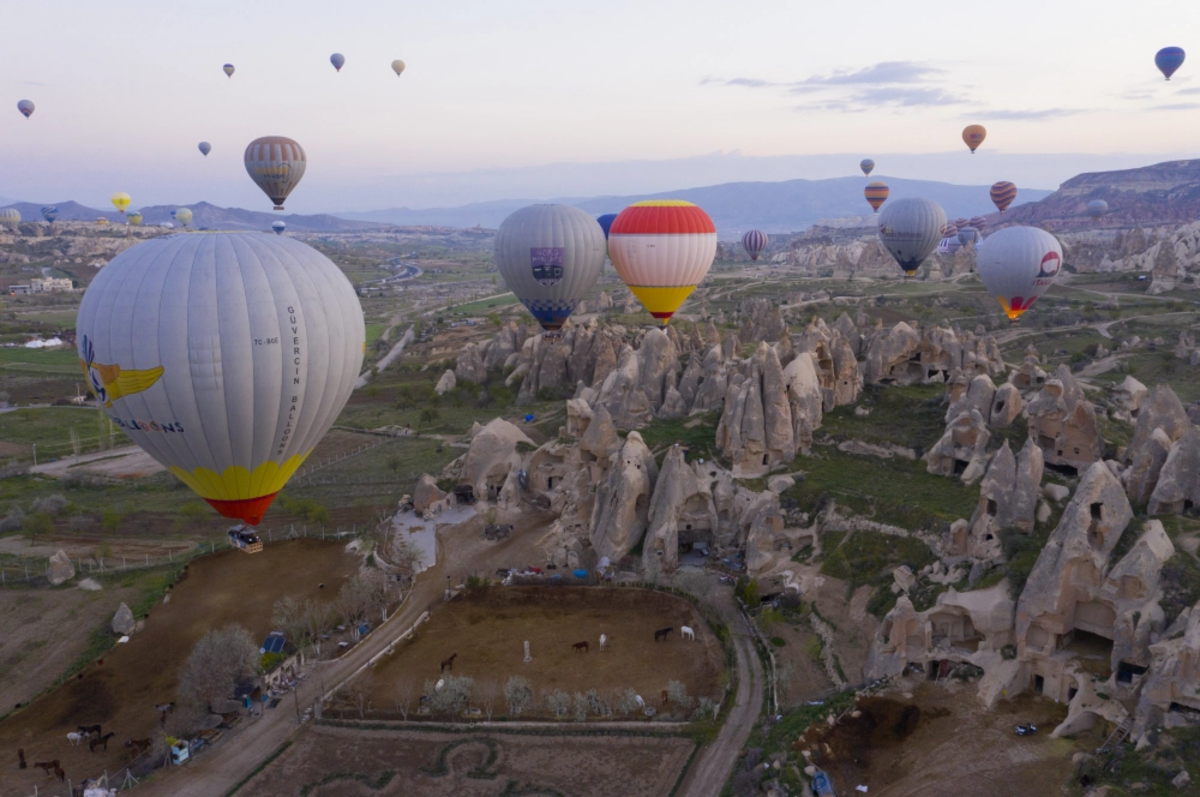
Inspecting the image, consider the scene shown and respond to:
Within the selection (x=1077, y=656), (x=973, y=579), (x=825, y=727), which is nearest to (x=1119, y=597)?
(x=1077, y=656)

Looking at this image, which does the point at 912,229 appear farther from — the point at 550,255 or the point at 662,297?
the point at 550,255

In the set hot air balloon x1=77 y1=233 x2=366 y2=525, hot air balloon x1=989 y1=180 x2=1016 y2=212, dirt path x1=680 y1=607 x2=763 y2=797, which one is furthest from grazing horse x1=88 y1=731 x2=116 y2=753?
hot air balloon x1=989 y1=180 x2=1016 y2=212

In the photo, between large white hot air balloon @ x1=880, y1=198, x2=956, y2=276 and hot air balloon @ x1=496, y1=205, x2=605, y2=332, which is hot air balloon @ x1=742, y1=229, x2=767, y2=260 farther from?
hot air balloon @ x1=496, y1=205, x2=605, y2=332

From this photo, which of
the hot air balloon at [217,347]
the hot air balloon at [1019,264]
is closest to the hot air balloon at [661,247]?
the hot air balloon at [1019,264]

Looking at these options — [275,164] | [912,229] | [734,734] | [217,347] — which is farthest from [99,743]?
[912,229]

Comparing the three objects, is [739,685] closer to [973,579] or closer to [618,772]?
[618,772]

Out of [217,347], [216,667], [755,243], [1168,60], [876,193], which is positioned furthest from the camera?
[755,243]

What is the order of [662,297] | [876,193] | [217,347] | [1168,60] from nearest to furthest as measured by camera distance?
[217,347] → [662,297] → [1168,60] → [876,193]
